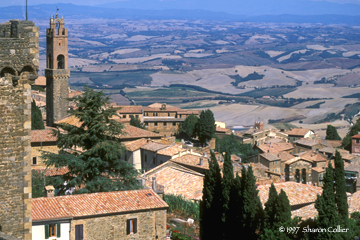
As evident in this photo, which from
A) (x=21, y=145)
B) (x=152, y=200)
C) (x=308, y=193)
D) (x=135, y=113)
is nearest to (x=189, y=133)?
(x=135, y=113)

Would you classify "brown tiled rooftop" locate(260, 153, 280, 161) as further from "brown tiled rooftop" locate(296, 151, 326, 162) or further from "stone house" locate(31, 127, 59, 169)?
"stone house" locate(31, 127, 59, 169)

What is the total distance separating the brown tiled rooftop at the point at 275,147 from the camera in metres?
68.3

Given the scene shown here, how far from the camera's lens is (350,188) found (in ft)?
158

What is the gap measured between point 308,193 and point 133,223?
562 inches

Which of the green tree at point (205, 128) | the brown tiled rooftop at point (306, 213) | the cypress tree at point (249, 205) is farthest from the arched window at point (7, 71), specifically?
the green tree at point (205, 128)

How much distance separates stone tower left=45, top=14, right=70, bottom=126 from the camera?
207 ft

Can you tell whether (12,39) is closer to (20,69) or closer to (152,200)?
(20,69)

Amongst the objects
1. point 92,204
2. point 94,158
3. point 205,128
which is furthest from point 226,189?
point 205,128

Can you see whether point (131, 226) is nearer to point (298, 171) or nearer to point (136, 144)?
point (136, 144)

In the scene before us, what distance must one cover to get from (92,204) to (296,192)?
48.6 feet

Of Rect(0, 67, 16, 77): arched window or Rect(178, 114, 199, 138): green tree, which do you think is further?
Rect(178, 114, 199, 138): green tree

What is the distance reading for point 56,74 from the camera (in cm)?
6384

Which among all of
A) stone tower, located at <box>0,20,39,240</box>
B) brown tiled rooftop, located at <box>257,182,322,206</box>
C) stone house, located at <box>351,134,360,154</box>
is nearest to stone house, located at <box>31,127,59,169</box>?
brown tiled rooftop, located at <box>257,182,322,206</box>

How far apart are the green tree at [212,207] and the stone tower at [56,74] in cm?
4033
